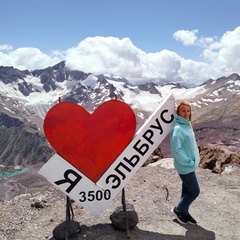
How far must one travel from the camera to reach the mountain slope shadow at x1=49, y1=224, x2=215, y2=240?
27.4ft

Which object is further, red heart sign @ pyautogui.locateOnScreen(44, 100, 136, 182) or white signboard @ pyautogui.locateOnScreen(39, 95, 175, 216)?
white signboard @ pyautogui.locateOnScreen(39, 95, 175, 216)

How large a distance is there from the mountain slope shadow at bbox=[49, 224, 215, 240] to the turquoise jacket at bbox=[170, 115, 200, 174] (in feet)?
5.31

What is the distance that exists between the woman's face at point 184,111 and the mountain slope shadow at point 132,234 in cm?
295

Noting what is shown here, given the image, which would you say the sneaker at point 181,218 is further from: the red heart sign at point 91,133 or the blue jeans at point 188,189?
the red heart sign at point 91,133

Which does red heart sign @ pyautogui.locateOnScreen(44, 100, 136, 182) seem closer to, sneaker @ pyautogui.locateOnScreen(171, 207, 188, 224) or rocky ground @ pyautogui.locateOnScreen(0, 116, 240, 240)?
rocky ground @ pyautogui.locateOnScreen(0, 116, 240, 240)

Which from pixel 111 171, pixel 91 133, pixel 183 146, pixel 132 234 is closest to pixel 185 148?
pixel 183 146

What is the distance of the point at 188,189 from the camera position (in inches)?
343

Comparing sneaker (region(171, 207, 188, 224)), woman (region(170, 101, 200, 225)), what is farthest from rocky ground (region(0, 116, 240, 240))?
woman (region(170, 101, 200, 225))

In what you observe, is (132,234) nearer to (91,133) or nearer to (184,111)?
(91,133)

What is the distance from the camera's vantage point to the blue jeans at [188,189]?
8.52 metres

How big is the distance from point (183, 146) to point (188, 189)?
122cm

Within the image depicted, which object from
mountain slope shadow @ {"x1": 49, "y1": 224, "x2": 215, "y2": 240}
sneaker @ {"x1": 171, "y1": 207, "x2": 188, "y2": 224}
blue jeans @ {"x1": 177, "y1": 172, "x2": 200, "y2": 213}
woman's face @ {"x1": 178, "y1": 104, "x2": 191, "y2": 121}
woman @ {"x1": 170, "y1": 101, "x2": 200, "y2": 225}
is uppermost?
woman's face @ {"x1": 178, "y1": 104, "x2": 191, "y2": 121}

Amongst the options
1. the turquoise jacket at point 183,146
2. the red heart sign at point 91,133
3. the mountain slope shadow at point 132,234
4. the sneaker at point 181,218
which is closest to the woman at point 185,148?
the turquoise jacket at point 183,146

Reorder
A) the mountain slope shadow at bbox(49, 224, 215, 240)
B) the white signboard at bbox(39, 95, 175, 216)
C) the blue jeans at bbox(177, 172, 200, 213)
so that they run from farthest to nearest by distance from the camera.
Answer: the blue jeans at bbox(177, 172, 200, 213), the mountain slope shadow at bbox(49, 224, 215, 240), the white signboard at bbox(39, 95, 175, 216)
